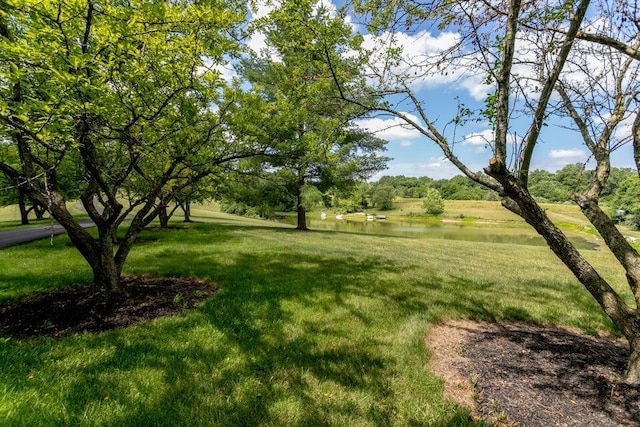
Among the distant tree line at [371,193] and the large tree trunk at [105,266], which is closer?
the large tree trunk at [105,266]

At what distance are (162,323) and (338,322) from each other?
10.1ft

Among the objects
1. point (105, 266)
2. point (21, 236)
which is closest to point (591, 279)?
point (105, 266)

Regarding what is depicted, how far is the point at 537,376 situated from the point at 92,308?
7.23 meters

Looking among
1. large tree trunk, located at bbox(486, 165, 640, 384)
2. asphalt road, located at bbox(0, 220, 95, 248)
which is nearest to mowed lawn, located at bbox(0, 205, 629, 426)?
large tree trunk, located at bbox(486, 165, 640, 384)

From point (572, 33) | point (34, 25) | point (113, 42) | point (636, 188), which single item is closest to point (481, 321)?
point (572, 33)

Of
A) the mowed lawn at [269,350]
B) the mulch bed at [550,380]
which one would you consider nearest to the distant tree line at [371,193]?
the mulch bed at [550,380]

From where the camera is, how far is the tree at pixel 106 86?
3.68m

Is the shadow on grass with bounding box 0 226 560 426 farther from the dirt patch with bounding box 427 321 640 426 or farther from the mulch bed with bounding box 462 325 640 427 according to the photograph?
the mulch bed with bounding box 462 325 640 427

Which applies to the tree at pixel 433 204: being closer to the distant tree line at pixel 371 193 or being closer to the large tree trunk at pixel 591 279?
the distant tree line at pixel 371 193

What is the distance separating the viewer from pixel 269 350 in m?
4.55

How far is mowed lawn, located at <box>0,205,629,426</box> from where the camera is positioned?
125 inches

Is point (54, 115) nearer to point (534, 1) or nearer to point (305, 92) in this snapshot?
point (305, 92)

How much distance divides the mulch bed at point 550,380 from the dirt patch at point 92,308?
5171 millimetres

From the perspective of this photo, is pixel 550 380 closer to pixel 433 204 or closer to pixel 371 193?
pixel 433 204
